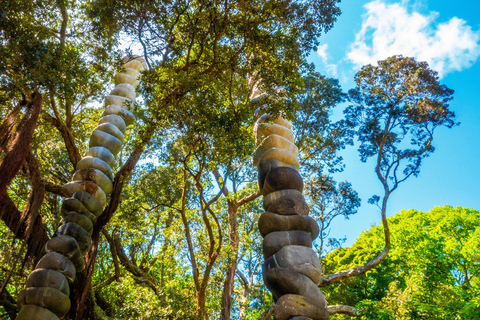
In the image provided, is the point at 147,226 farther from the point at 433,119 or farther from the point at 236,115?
the point at 433,119

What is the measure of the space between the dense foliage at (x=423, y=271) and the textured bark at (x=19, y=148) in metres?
9.44

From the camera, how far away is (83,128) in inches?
394

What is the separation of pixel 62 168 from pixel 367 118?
9.59 metres

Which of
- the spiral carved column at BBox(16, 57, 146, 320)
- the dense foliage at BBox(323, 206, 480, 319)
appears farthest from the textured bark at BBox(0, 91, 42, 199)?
the dense foliage at BBox(323, 206, 480, 319)

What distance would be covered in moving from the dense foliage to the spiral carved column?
316 inches

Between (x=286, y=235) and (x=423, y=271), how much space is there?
1105cm

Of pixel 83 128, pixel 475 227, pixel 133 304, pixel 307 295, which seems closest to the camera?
pixel 307 295

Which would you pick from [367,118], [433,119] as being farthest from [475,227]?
[367,118]

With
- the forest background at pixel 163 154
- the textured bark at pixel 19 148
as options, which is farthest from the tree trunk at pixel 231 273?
the textured bark at pixel 19 148

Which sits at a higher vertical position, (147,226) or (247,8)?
(247,8)

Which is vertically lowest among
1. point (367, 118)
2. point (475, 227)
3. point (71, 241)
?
point (71, 241)

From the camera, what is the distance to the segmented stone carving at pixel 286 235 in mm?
4234

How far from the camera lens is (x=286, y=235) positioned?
4.88 meters

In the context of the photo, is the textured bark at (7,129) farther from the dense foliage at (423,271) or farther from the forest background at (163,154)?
the dense foliage at (423,271)
